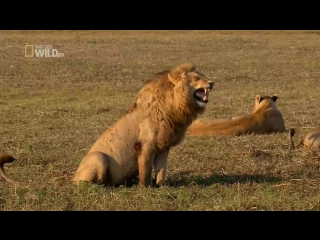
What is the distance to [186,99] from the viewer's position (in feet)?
21.7

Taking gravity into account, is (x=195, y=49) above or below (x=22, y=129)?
above

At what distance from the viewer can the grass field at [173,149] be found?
6.32 meters

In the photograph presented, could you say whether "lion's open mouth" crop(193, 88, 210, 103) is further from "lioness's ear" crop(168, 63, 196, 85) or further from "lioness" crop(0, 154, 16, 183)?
"lioness" crop(0, 154, 16, 183)

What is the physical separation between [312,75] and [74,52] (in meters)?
9.73

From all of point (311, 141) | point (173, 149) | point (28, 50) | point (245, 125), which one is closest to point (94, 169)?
point (173, 149)

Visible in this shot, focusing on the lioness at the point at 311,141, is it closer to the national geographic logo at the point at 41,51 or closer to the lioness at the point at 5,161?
the lioness at the point at 5,161

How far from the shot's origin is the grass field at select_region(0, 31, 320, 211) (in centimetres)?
632

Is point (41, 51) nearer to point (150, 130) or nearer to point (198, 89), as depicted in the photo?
point (150, 130)

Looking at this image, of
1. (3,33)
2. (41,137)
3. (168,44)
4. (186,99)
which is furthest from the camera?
(3,33)

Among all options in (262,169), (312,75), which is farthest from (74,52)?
(262,169)

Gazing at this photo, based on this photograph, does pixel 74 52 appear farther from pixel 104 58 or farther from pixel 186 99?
pixel 186 99

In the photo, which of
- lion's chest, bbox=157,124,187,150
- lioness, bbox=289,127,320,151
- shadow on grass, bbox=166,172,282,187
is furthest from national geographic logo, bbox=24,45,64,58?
lion's chest, bbox=157,124,187,150

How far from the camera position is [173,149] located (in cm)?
889

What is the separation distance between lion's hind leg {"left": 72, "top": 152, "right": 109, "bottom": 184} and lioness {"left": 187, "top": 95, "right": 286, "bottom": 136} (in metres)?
3.27
